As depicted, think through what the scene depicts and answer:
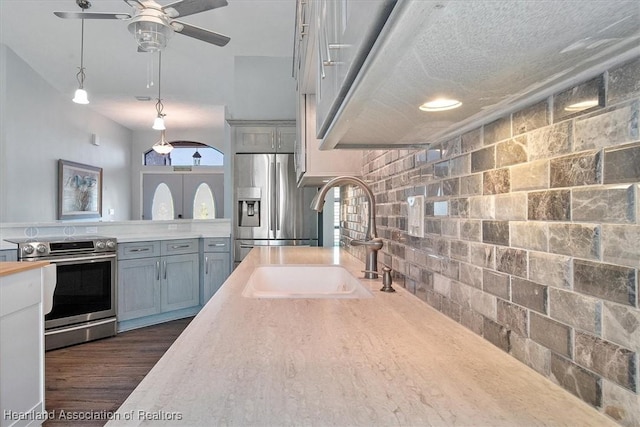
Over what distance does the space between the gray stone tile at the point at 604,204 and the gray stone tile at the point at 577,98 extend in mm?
117

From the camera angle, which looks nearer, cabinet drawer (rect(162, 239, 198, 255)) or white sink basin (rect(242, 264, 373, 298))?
white sink basin (rect(242, 264, 373, 298))

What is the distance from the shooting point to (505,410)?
20.8 inches

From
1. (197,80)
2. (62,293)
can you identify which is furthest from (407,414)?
(197,80)

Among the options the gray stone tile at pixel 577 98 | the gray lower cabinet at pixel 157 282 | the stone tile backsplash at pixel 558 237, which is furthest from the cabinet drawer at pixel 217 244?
the gray stone tile at pixel 577 98

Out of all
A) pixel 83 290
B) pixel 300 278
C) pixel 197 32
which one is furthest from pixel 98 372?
pixel 197 32

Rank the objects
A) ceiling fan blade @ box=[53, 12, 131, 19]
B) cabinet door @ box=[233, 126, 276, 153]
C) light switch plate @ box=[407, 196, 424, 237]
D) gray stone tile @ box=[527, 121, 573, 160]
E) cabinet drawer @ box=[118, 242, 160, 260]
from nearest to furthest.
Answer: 1. gray stone tile @ box=[527, 121, 573, 160]
2. light switch plate @ box=[407, 196, 424, 237]
3. ceiling fan blade @ box=[53, 12, 131, 19]
4. cabinet drawer @ box=[118, 242, 160, 260]
5. cabinet door @ box=[233, 126, 276, 153]

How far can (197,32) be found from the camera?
9.17 ft

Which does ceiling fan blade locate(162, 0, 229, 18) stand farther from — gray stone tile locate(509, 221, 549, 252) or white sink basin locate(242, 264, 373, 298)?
gray stone tile locate(509, 221, 549, 252)

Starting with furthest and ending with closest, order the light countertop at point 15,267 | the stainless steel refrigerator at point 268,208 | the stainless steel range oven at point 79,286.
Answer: the stainless steel refrigerator at point 268,208, the stainless steel range oven at point 79,286, the light countertop at point 15,267

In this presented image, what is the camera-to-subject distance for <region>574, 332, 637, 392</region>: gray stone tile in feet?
1.55

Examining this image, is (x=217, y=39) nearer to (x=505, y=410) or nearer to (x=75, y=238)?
(x=75, y=238)

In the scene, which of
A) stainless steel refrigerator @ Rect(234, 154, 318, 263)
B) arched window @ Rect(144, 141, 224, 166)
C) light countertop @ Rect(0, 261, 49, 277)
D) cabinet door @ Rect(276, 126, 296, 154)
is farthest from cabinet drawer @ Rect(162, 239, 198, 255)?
arched window @ Rect(144, 141, 224, 166)

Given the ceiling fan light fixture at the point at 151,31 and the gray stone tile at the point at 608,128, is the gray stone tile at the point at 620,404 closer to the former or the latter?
the gray stone tile at the point at 608,128

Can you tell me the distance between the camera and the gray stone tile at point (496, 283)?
29.0 inches
